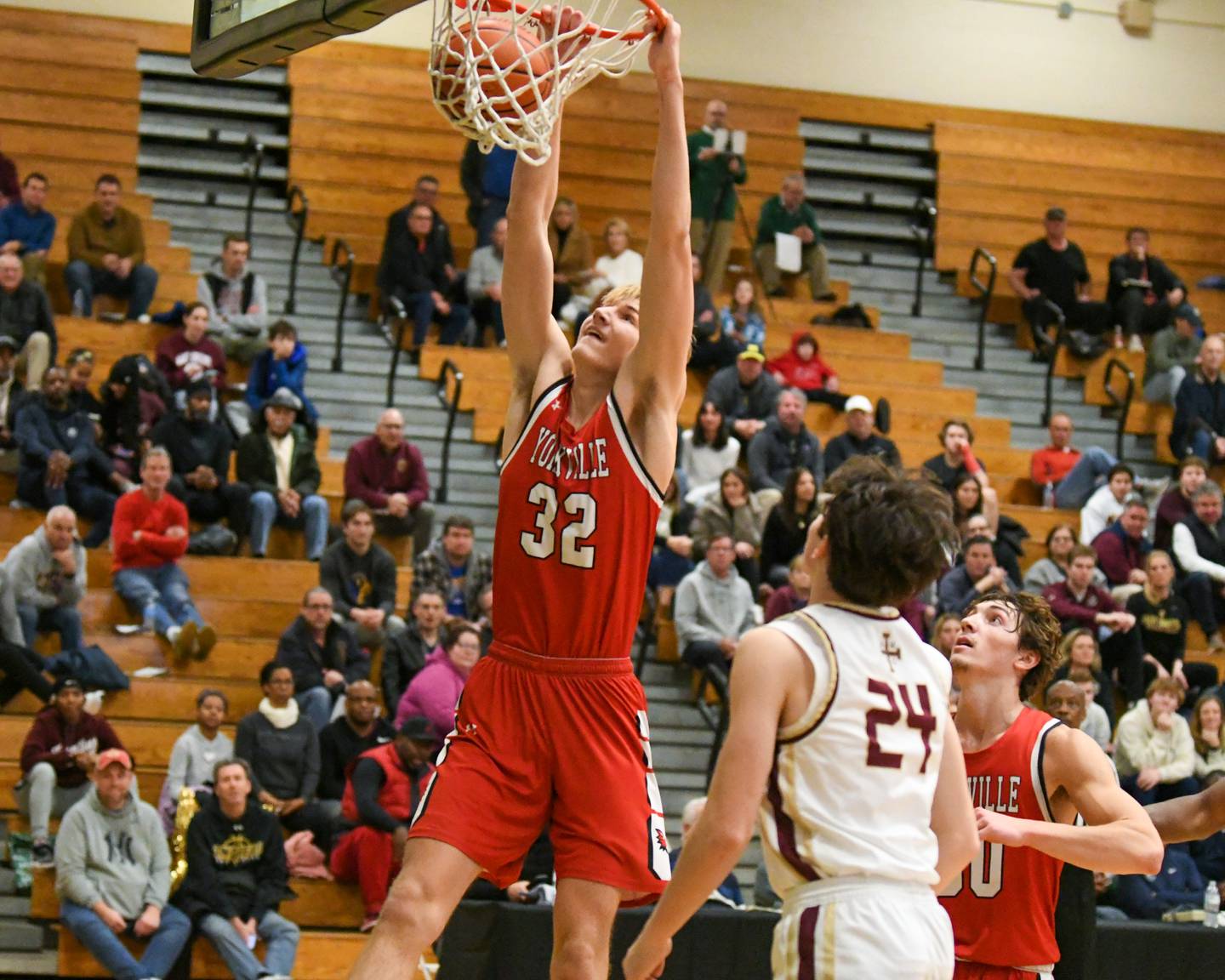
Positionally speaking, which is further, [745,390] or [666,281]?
[745,390]

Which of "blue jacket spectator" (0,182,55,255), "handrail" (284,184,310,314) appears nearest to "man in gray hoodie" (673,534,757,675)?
"handrail" (284,184,310,314)

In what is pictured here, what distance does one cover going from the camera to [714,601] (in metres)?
11.6

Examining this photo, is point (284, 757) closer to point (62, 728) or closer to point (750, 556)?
point (62, 728)

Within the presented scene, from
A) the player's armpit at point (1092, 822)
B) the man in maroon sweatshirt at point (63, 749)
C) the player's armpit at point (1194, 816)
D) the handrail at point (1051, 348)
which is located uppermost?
the handrail at point (1051, 348)

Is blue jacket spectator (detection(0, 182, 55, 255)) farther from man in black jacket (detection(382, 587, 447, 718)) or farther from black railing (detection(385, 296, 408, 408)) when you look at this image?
man in black jacket (detection(382, 587, 447, 718))

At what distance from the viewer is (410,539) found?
41.6 feet

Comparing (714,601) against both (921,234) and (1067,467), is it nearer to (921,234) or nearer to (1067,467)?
(1067,467)

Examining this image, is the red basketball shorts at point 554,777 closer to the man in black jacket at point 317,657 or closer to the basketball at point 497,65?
the basketball at point 497,65

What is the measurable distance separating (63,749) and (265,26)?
5947 mm

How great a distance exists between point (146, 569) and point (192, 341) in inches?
84.9

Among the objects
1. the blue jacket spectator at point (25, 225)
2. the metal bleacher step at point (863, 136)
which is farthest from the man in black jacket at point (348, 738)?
the metal bleacher step at point (863, 136)

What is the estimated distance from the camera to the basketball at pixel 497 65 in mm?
4551

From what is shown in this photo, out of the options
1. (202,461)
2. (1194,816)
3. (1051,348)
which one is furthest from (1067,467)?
(1194,816)

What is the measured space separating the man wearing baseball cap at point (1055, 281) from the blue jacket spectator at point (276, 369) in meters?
7.11
